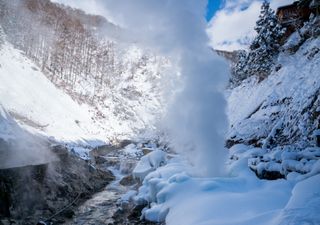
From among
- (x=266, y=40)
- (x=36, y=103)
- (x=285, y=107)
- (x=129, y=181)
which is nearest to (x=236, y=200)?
(x=285, y=107)

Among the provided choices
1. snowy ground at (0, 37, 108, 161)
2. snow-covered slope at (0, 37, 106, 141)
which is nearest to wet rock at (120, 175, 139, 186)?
snowy ground at (0, 37, 108, 161)

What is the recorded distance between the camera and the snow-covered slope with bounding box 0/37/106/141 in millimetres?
31442

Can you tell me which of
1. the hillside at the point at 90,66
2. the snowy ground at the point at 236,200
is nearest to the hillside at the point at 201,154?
the snowy ground at the point at 236,200

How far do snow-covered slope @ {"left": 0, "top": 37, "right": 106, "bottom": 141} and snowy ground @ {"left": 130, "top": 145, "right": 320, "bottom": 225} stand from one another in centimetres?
2047

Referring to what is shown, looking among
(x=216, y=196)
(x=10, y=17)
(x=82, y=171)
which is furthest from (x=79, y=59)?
(x=216, y=196)

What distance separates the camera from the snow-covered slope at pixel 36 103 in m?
31.4

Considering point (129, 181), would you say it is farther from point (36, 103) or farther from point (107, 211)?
point (36, 103)

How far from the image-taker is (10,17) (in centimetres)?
6019

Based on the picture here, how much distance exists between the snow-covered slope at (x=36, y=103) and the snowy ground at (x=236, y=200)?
2047 centimetres

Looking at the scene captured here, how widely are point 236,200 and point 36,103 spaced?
115 feet

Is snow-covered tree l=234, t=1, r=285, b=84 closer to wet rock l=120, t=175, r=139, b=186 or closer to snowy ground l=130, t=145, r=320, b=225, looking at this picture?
wet rock l=120, t=175, r=139, b=186

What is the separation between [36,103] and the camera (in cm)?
3684

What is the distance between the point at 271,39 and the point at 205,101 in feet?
70.7

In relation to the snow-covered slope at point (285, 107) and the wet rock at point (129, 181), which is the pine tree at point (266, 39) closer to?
the snow-covered slope at point (285, 107)
